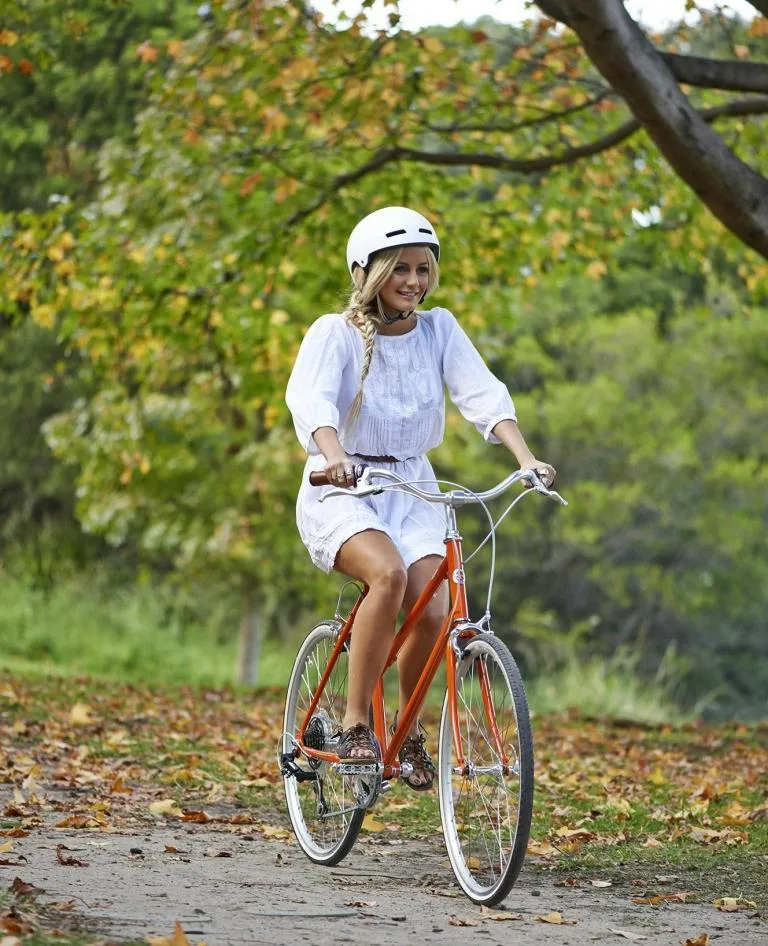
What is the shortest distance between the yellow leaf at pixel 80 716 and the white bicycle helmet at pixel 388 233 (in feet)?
16.8

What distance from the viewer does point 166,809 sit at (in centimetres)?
619

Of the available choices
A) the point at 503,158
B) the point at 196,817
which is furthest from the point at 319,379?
the point at 503,158

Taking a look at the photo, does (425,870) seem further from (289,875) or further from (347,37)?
(347,37)

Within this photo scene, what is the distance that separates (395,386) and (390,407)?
0.26 ft

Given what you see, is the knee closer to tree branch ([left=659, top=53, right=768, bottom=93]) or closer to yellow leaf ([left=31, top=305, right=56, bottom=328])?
tree branch ([left=659, top=53, right=768, bottom=93])

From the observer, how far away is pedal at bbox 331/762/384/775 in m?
4.82

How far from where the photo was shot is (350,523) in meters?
4.92

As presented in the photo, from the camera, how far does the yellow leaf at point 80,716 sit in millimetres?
9336

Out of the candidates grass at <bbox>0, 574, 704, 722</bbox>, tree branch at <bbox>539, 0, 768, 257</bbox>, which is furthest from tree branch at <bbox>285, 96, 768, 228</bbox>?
grass at <bbox>0, 574, 704, 722</bbox>

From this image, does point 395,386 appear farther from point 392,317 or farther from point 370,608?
point 370,608

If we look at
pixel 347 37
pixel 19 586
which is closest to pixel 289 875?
pixel 347 37

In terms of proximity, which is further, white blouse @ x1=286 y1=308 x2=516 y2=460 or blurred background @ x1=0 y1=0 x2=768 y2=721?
blurred background @ x1=0 y1=0 x2=768 y2=721

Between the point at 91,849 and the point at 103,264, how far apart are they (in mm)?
7860

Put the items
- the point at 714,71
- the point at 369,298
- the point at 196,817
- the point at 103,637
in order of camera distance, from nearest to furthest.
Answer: the point at 369,298 < the point at 196,817 < the point at 714,71 < the point at 103,637
